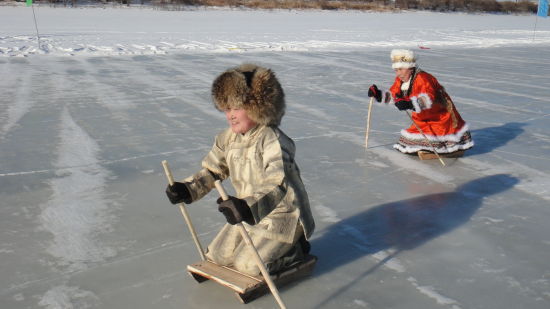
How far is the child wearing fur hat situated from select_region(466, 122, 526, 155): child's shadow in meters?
3.02

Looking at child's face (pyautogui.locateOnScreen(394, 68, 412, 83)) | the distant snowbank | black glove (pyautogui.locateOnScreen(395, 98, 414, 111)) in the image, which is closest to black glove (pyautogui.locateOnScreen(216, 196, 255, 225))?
black glove (pyautogui.locateOnScreen(395, 98, 414, 111))

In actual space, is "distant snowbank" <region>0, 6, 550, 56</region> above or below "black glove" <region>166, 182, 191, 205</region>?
below

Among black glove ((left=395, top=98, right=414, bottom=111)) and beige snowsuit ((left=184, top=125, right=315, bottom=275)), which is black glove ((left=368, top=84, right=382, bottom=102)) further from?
beige snowsuit ((left=184, top=125, right=315, bottom=275))

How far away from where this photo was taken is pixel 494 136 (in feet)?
18.4

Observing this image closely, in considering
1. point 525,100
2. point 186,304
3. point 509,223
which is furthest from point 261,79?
point 525,100

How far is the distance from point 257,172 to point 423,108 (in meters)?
2.55

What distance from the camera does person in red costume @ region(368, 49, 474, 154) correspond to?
4.65 m

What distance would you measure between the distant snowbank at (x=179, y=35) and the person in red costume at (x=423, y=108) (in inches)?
328

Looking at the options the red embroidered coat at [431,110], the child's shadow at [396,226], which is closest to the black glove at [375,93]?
the red embroidered coat at [431,110]

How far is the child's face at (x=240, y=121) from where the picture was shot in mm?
2393

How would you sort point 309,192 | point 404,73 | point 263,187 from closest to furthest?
point 263,187 → point 309,192 → point 404,73

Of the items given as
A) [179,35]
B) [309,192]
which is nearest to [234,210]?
[309,192]

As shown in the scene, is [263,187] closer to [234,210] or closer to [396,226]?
[234,210]

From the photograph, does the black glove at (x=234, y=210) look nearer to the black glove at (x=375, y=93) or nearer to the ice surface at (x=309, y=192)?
the ice surface at (x=309, y=192)
